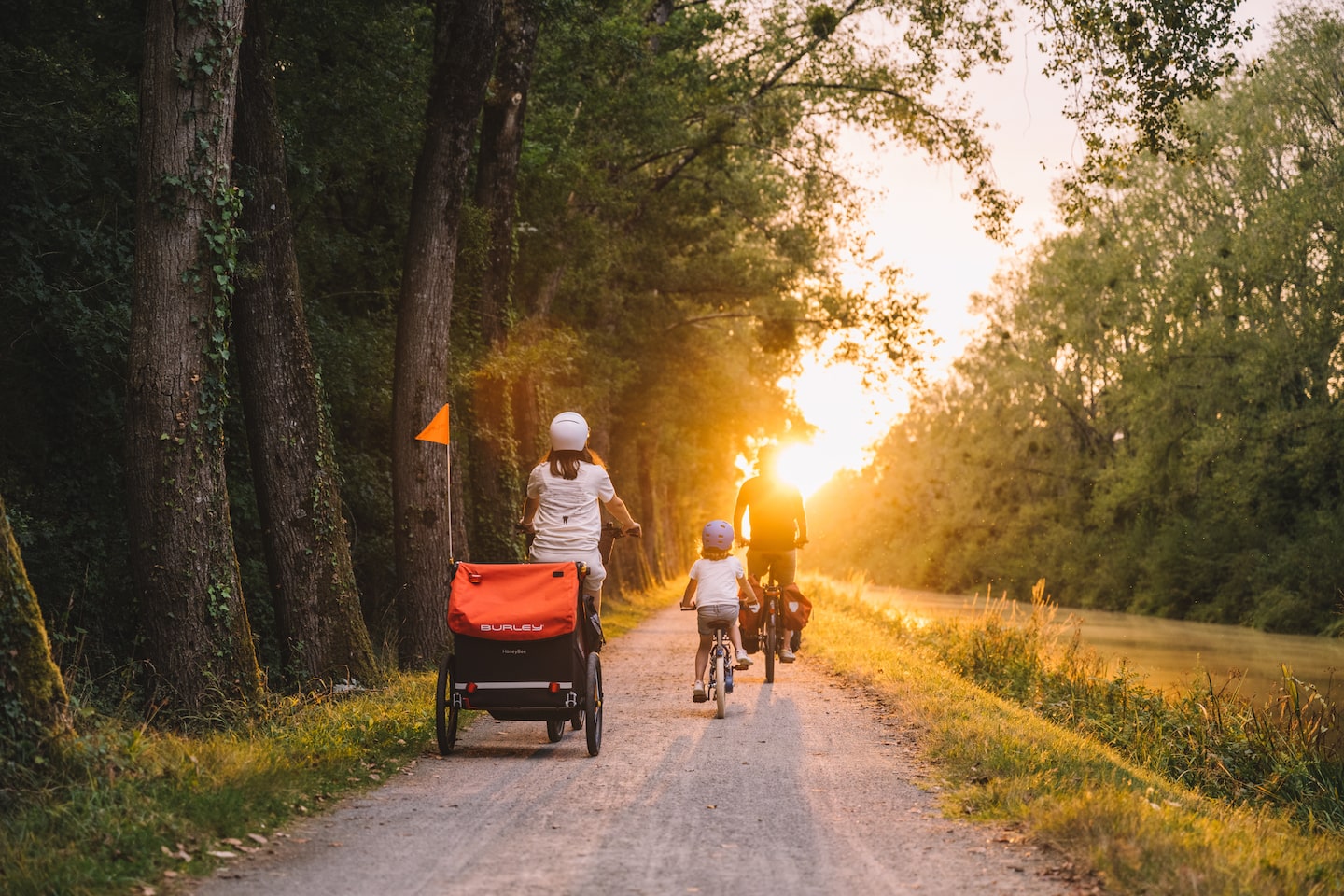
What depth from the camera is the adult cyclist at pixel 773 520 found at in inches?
537

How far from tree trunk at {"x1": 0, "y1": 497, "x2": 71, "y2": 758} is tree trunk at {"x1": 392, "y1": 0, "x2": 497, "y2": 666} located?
7.42 metres

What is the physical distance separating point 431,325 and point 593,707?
20.3 ft

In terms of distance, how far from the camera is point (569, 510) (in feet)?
29.8

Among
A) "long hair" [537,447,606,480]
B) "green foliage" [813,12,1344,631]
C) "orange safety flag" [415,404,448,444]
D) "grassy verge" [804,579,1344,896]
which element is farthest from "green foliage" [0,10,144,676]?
"green foliage" [813,12,1344,631]

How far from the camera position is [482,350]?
54.4ft

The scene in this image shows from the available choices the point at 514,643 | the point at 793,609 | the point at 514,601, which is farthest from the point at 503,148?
the point at 514,643

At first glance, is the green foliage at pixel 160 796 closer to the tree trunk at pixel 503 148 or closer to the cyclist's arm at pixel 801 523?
the cyclist's arm at pixel 801 523

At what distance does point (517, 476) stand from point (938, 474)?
48.9 meters

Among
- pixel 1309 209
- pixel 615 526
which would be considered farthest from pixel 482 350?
pixel 1309 209

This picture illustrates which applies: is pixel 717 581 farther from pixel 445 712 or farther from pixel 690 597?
→ pixel 445 712

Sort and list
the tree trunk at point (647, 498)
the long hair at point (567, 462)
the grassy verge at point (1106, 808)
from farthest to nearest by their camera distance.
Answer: the tree trunk at point (647, 498), the long hair at point (567, 462), the grassy verge at point (1106, 808)

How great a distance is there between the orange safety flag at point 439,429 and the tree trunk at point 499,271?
384 centimetres

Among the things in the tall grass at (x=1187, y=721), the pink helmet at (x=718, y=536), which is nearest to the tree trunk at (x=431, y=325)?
the pink helmet at (x=718, y=536)

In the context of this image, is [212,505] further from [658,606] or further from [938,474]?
[938,474]
